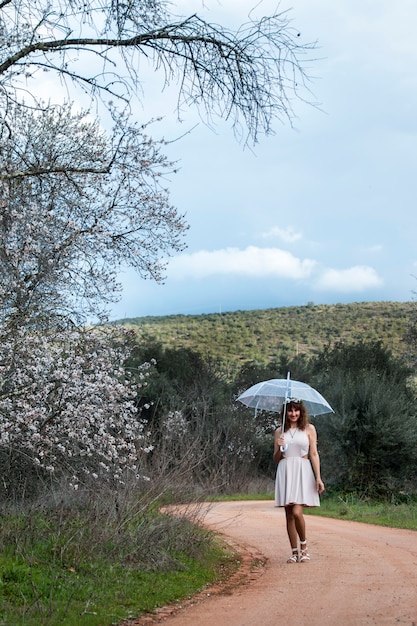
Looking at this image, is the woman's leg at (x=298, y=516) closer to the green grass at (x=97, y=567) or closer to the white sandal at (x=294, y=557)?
the white sandal at (x=294, y=557)

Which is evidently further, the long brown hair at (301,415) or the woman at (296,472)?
the long brown hair at (301,415)

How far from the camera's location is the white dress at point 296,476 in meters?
11.6

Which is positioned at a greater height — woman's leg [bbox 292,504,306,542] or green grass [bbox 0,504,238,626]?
woman's leg [bbox 292,504,306,542]

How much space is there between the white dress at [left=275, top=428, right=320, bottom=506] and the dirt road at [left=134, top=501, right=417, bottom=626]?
0.84 m

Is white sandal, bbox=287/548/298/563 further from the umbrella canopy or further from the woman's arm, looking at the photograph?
the umbrella canopy

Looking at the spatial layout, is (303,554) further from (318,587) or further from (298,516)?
(318,587)

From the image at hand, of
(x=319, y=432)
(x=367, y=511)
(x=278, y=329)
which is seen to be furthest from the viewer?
(x=278, y=329)

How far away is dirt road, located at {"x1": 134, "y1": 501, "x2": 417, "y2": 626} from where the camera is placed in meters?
8.03

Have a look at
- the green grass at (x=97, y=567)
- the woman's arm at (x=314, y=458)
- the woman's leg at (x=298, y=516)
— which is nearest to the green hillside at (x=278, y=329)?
the woman's arm at (x=314, y=458)

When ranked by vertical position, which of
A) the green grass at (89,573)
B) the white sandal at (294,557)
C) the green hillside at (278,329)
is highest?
the green hillside at (278,329)

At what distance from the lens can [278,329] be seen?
2997 inches

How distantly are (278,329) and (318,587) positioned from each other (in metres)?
66.6

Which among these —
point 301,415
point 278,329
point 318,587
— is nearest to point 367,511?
point 301,415

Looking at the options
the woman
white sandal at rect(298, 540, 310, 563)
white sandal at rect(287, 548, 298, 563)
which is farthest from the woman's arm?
white sandal at rect(287, 548, 298, 563)
